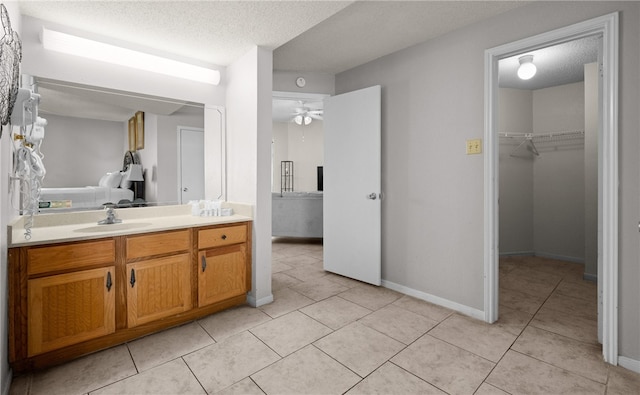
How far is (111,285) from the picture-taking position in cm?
184

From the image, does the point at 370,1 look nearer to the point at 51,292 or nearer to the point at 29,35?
the point at 29,35

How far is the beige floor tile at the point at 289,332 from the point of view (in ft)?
6.32

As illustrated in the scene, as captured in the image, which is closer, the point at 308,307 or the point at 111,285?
the point at 111,285

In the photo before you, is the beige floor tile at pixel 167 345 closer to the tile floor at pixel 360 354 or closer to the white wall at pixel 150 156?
the tile floor at pixel 360 354

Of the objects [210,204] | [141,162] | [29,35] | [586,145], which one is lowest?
[210,204]

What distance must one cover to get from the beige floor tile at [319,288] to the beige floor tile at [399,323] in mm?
537

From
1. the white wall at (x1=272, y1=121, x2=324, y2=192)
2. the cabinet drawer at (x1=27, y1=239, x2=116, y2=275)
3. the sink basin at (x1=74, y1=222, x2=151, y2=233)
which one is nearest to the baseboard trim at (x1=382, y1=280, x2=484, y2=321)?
the sink basin at (x1=74, y1=222, x2=151, y2=233)

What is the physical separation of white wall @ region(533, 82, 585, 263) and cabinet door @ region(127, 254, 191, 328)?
4467 millimetres

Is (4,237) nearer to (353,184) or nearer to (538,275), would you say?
(353,184)

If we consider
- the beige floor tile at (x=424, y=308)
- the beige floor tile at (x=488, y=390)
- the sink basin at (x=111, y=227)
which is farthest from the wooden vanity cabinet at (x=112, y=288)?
the beige floor tile at (x=488, y=390)

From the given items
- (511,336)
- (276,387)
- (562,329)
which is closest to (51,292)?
(276,387)

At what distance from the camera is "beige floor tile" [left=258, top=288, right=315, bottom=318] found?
8.00 feet

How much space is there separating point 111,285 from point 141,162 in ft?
3.33

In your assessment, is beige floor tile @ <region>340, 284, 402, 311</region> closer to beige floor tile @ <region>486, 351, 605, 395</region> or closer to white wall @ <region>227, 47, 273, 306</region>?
white wall @ <region>227, 47, 273, 306</region>
